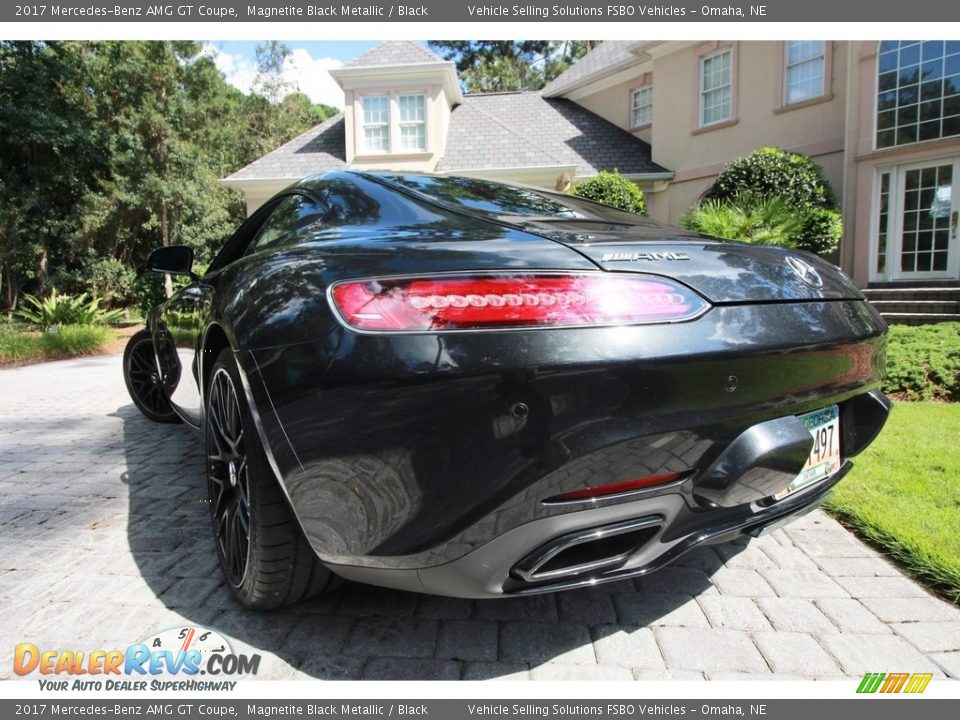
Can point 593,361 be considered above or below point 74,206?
below

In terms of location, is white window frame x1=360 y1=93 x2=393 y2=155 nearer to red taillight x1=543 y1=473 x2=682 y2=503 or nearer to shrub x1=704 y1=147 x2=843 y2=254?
shrub x1=704 y1=147 x2=843 y2=254

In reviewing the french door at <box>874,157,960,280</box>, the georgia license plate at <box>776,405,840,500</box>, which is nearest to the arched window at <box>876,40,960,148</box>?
the french door at <box>874,157,960,280</box>

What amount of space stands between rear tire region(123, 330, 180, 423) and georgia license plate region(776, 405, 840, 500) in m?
4.31

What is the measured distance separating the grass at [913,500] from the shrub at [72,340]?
12009mm

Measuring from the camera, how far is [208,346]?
2430 millimetres

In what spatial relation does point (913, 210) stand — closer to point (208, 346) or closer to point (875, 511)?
point (875, 511)

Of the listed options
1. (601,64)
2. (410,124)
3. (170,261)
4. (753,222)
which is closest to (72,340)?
(170,261)

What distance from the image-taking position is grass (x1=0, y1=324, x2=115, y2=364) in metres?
10.2

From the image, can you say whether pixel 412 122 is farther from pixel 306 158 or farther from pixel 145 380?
pixel 145 380

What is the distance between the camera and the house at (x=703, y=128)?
10297 mm

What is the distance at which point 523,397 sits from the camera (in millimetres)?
1396

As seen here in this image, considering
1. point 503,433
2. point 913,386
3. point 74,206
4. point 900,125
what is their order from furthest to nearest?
point 74,206, point 900,125, point 913,386, point 503,433

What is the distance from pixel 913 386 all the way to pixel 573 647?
16.5ft
